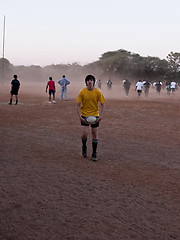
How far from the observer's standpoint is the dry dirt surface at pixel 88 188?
3561 mm

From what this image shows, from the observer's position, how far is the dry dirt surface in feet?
11.7

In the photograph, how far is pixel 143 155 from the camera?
732cm

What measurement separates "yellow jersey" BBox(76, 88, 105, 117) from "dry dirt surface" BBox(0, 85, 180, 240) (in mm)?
1052

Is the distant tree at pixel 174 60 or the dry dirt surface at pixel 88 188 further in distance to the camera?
the distant tree at pixel 174 60

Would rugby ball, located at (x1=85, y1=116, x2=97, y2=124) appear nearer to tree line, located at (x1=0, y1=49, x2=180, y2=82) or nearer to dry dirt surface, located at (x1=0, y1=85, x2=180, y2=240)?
dry dirt surface, located at (x1=0, y1=85, x2=180, y2=240)

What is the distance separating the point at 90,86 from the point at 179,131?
17.6 ft

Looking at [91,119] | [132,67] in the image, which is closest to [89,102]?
[91,119]

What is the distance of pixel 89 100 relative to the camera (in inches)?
257

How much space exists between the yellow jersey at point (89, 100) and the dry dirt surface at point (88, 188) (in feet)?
3.45

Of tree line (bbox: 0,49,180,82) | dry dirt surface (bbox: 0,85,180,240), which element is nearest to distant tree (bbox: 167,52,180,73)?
tree line (bbox: 0,49,180,82)

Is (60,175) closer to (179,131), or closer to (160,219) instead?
(160,219)

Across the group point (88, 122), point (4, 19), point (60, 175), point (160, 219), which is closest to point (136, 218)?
point (160, 219)

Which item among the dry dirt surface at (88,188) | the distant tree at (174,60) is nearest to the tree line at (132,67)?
the distant tree at (174,60)

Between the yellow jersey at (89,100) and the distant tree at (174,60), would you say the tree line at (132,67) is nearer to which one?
the distant tree at (174,60)
